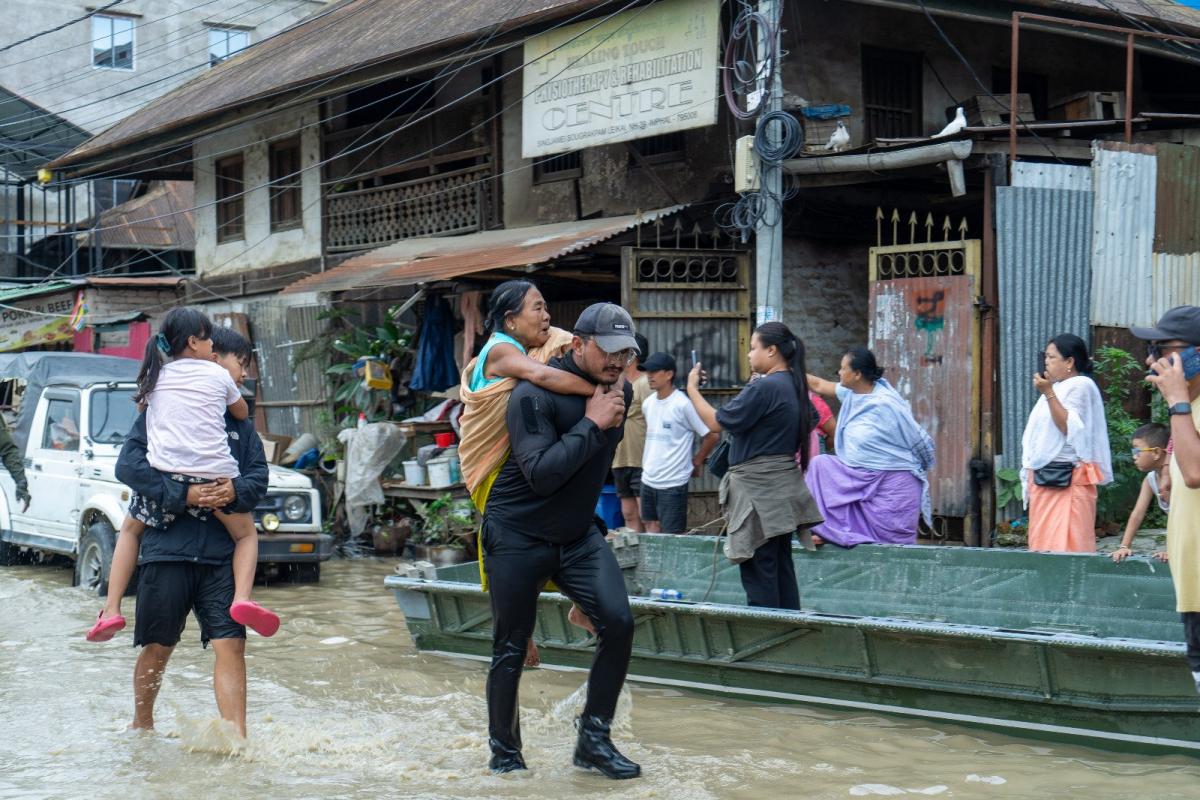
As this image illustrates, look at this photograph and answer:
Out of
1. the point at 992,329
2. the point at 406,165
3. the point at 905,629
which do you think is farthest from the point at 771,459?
the point at 406,165

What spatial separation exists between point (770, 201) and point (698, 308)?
5.42ft

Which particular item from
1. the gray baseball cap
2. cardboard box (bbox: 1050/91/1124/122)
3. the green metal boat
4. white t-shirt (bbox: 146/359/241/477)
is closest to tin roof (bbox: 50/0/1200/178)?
cardboard box (bbox: 1050/91/1124/122)

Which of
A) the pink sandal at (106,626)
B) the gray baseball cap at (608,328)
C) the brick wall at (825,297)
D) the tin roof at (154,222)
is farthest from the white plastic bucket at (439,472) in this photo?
the tin roof at (154,222)

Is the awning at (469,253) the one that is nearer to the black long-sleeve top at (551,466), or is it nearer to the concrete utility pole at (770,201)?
the concrete utility pole at (770,201)

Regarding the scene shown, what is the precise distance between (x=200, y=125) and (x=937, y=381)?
12.5 metres

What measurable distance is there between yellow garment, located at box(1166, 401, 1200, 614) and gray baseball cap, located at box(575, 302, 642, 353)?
6.52 feet

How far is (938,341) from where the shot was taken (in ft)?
35.2

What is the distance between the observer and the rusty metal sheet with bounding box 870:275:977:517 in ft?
34.6

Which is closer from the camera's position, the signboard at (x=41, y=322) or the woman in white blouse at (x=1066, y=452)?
the woman in white blouse at (x=1066, y=452)

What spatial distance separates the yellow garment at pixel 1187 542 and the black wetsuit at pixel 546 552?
79.5 inches

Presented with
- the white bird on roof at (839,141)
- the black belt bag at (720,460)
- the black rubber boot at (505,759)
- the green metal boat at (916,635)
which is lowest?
the black rubber boot at (505,759)

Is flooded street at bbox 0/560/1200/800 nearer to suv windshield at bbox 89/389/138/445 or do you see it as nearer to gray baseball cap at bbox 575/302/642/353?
gray baseball cap at bbox 575/302/642/353

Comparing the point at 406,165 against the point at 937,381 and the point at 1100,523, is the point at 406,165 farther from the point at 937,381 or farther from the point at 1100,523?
the point at 1100,523

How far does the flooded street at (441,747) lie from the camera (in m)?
5.34
